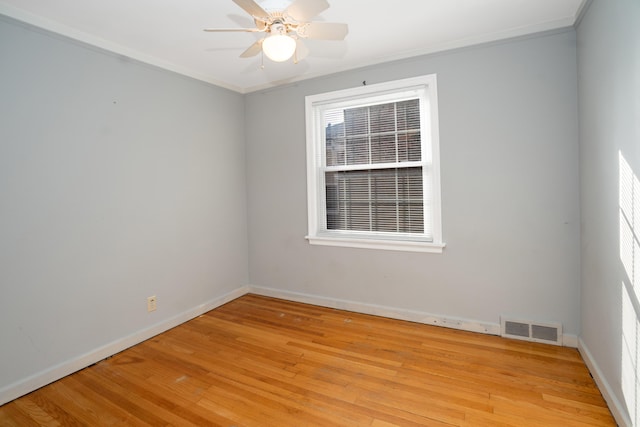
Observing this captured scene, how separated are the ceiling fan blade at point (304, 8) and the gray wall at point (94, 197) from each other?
1.81 meters

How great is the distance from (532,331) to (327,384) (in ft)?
5.81

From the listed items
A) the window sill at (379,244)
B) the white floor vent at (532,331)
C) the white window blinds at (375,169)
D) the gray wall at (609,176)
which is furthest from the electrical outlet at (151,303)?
the gray wall at (609,176)

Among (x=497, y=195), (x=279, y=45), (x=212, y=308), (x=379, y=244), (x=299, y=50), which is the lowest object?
(x=212, y=308)

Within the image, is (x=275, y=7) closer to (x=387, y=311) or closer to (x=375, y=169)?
(x=375, y=169)

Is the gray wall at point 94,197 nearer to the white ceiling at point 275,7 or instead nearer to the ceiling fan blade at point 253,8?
the white ceiling at point 275,7

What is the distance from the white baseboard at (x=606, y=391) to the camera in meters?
1.66

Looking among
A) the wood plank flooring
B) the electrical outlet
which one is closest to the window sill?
the wood plank flooring

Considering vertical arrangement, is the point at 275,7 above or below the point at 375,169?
above

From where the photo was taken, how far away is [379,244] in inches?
127

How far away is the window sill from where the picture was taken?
9.77 ft

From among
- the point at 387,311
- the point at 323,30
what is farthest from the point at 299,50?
the point at 387,311

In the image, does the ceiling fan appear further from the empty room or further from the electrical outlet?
the electrical outlet

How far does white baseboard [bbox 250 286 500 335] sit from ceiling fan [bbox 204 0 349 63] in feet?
8.13

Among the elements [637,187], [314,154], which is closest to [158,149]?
[314,154]
